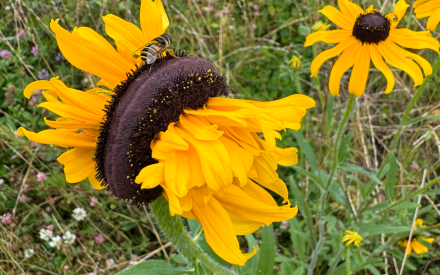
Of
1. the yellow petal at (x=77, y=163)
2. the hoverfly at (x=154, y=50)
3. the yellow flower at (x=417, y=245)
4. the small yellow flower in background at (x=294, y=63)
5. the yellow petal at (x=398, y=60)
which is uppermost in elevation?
the hoverfly at (x=154, y=50)

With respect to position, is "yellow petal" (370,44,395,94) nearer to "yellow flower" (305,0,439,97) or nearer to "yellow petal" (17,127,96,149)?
"yellow flower" (305,0,439,97)

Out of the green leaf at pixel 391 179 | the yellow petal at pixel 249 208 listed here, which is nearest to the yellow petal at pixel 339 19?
the green leaf at pixel 391 179

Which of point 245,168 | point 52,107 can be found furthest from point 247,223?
point 52,107

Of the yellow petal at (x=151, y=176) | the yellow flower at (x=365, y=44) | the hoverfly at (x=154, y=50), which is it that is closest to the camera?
the yellow petal at (x=151, y=176)

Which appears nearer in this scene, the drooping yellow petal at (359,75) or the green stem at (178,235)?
the green stem at (178,235)

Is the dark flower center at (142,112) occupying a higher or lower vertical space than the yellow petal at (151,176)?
higher

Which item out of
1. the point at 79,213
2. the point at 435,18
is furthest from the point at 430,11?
the point at 79,213

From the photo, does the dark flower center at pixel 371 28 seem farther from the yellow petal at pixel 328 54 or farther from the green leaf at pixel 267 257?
the green leaf at pixel 267 257
